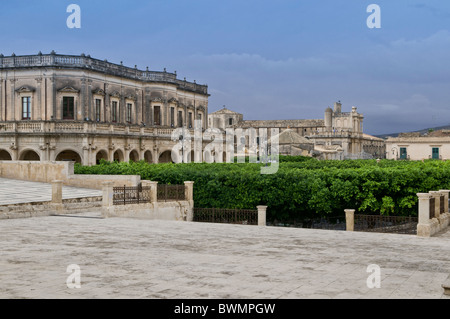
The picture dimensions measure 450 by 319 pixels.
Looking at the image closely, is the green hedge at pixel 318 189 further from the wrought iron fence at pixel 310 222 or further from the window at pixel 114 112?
the window at pixel 114 112

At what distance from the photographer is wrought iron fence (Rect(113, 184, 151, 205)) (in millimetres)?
21348

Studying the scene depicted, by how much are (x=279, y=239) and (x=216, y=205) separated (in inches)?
506

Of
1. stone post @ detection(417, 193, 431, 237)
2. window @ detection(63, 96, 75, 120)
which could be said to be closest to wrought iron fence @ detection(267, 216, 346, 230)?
stone post @ detection(417, 193, 431, 237)

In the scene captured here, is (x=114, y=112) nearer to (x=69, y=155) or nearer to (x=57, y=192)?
(x=69, y=155)

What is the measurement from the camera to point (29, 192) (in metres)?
24.1

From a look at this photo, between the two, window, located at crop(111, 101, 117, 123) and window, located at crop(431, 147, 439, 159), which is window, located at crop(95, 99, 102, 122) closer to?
window, located at crop(111, 101, 117, 123)

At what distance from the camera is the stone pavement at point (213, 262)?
798 cm

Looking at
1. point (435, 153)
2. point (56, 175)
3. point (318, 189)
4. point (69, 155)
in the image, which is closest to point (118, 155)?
point (69, 155)

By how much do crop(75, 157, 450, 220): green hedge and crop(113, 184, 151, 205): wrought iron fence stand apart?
479 cm

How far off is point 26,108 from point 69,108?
3392 mm

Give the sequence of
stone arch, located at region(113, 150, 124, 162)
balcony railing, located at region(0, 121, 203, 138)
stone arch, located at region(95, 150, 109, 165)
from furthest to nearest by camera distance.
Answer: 1. stone arch, located at region(113, 150, 124, 162)
2. stone arch, located at region(95, 150, 109, 165)
3. balcony railing, located at region(0, 121, 203, 138)

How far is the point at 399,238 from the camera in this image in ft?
50.4

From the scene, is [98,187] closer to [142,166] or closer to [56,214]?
[142,166]
